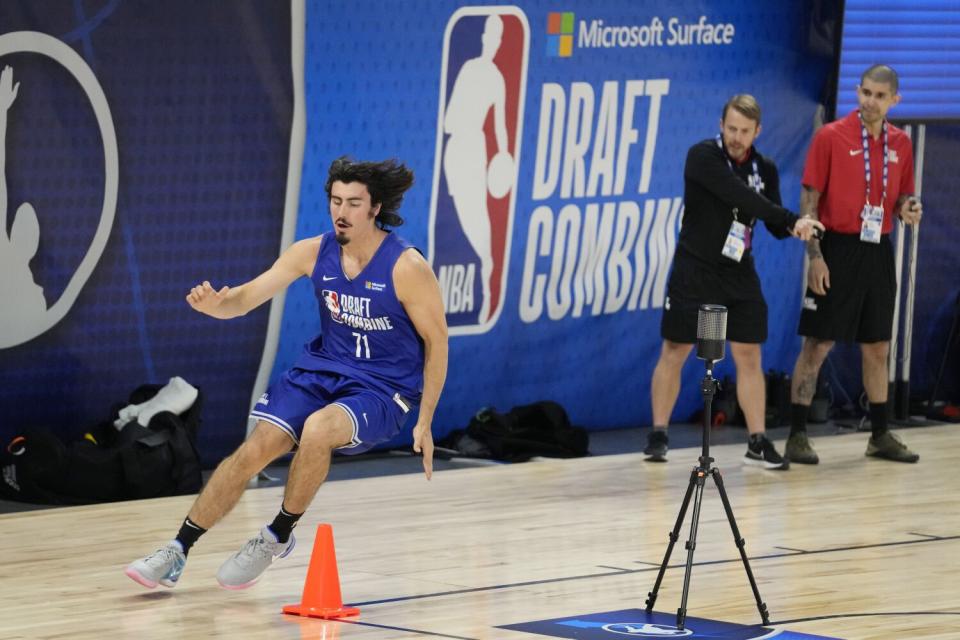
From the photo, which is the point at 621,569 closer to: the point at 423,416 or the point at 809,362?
the point at 423,416

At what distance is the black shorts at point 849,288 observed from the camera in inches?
353

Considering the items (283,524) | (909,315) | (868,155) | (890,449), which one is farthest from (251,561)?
(909,315)

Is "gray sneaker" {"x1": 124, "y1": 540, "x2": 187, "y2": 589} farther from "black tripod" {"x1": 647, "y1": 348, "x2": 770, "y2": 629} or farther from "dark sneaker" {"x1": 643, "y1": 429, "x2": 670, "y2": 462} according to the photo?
"dark sneaker" {"x1": 643, "y1": 429, "x2": 670, "y2": 462}

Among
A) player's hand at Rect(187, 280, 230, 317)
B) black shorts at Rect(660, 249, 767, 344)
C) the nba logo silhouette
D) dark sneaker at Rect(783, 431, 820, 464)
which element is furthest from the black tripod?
the nba logo silhouette

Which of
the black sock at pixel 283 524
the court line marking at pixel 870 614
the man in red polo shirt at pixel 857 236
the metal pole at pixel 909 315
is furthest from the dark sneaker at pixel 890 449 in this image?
the black sock at pixel 283 524

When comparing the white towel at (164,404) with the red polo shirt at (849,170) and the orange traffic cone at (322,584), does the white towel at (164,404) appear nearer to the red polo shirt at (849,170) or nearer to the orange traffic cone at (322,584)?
Result: the orange traffic cone at (322,584)

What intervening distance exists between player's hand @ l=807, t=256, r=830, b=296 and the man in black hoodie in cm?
29

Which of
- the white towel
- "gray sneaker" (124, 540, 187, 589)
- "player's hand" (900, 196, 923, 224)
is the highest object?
"player's hand" (900, 196, 923, 224)

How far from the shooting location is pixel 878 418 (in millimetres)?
9234

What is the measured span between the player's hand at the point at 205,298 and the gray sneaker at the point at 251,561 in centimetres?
72

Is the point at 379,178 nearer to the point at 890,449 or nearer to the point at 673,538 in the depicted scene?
the point at 673,538

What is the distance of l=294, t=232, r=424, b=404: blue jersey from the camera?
5952 millimetres

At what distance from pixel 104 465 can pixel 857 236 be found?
3.73 metres

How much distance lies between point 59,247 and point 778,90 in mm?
4404
